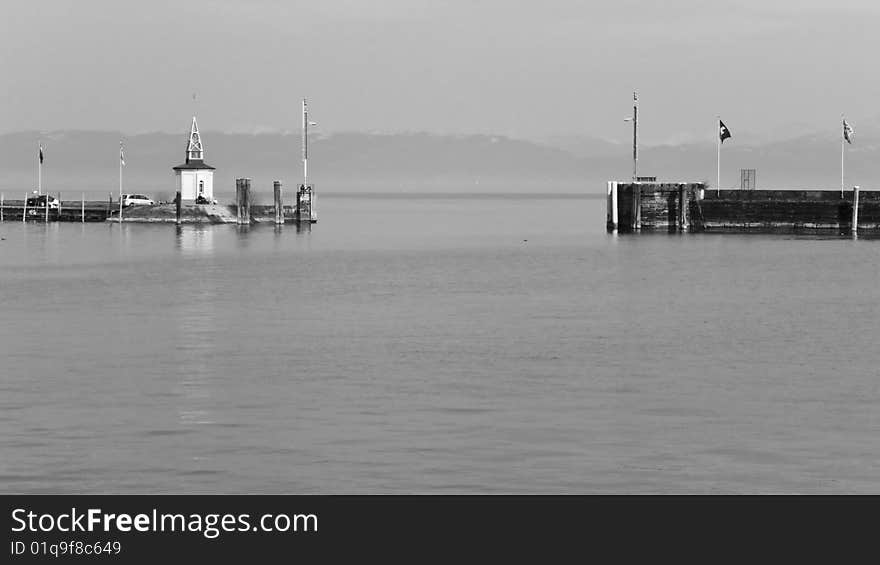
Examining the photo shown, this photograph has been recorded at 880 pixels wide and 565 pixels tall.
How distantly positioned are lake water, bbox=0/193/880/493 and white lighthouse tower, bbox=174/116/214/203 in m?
45.4

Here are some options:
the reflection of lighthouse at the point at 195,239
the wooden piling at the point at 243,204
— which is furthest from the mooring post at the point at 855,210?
the wooden piling at the point at 243,204

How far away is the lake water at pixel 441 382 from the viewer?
27875 millimetres

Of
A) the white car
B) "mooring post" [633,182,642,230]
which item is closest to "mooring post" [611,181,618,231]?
"mooring post" [633,182,642,230]

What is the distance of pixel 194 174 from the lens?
12381 cm

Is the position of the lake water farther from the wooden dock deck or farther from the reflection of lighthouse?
the wooden dock deck

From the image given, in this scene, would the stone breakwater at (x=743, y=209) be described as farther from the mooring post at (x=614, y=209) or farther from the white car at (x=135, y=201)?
the white car at (x=135, y=201)

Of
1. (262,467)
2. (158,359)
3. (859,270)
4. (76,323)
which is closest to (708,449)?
(262,467)

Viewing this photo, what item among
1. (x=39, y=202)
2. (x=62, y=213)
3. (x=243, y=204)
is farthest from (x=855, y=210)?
(x=39, y=202)

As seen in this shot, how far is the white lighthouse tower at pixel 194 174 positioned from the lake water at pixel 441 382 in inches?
1789

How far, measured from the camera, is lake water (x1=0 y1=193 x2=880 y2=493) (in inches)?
1097

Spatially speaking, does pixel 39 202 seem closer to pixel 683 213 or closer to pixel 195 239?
pixel 195 239
